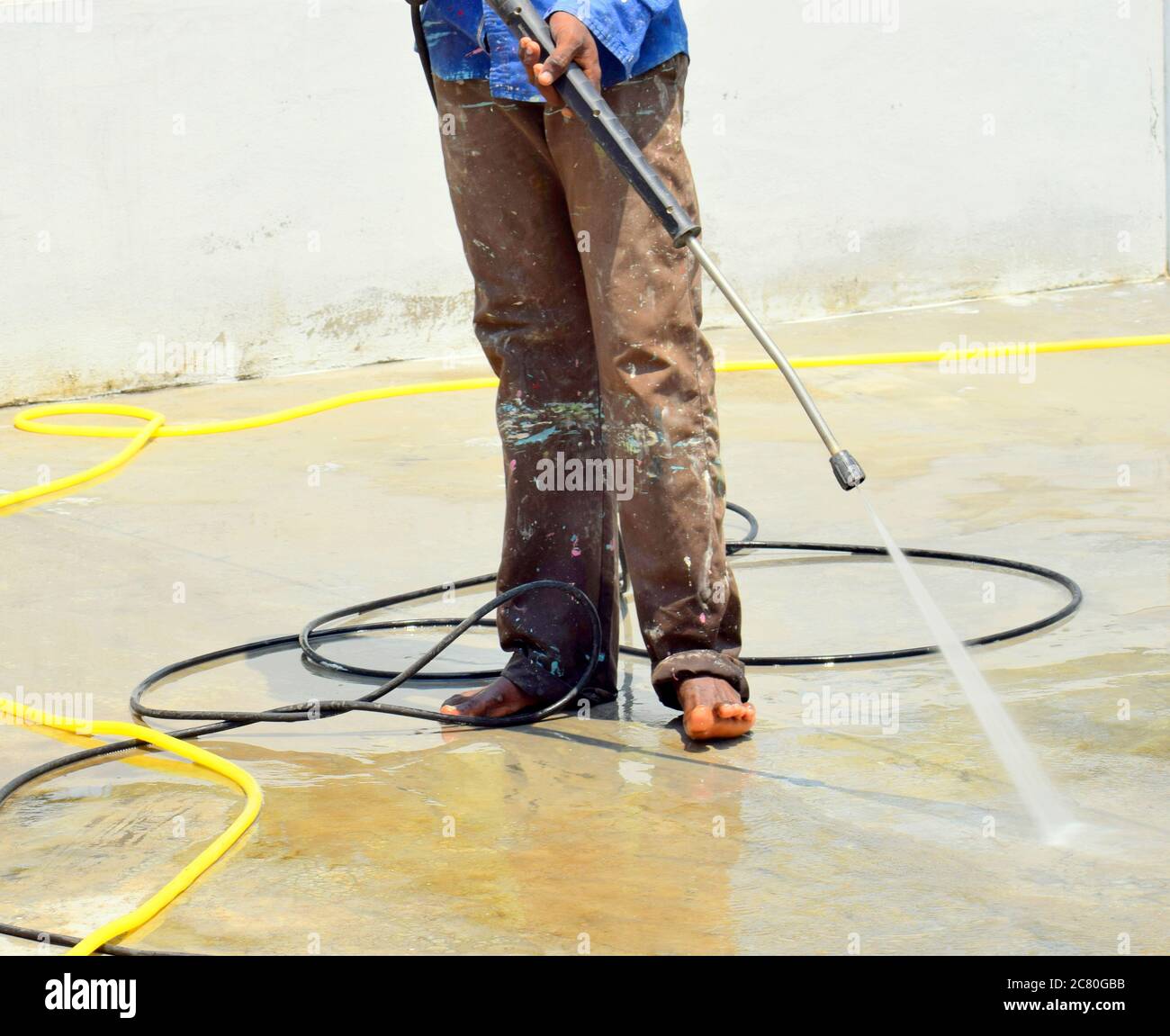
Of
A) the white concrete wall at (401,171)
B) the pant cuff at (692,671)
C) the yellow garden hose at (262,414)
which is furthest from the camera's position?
the white concrete wall at (401,171)

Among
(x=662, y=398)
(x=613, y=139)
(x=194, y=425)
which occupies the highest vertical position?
(x=613, y=139)

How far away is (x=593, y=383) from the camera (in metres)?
3.13

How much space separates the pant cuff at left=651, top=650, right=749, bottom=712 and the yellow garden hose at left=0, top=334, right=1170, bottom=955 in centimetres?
72

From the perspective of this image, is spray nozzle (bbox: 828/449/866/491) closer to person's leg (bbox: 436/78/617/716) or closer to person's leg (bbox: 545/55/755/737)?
person's leg (bbox: 545/55/755/737)

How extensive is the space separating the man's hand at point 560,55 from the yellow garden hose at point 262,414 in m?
2.60

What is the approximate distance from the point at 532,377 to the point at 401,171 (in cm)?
377

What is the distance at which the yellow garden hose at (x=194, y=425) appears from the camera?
294 centimetres

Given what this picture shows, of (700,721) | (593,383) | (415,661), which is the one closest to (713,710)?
(700,721)

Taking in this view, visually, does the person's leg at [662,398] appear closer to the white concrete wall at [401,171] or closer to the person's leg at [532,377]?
the person's leg at [532,377]

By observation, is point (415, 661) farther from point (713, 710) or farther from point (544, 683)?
point (713, 710)

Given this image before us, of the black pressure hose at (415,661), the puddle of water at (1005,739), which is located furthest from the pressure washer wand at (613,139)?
the black pressure hose at (415,661)
